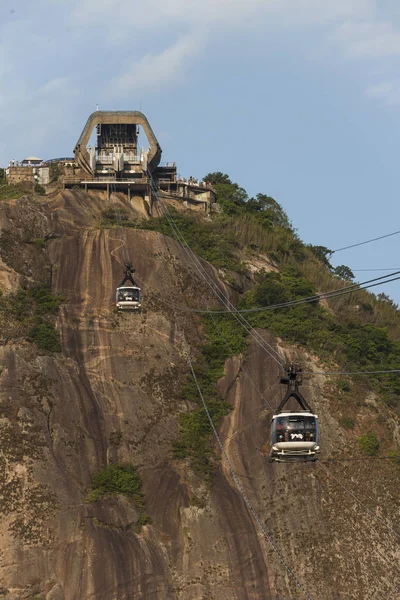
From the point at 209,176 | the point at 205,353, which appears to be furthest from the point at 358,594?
the point at 209,176

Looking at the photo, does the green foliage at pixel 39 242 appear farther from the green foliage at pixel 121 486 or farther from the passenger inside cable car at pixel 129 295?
the green foliage at pixel 121 486

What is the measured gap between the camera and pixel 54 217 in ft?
328

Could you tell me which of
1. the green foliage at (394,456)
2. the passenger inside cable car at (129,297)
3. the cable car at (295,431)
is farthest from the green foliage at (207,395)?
the cable car at (295,431)

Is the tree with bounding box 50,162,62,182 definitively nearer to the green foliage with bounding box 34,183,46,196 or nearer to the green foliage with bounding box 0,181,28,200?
the green foliage with bounding box 34,183,46,196

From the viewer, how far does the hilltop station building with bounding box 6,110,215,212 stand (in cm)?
10925

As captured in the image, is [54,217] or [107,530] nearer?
[107,530]

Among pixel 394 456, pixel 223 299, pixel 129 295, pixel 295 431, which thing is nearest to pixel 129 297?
pixel 129 295

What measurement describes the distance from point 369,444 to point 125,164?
39742 mm

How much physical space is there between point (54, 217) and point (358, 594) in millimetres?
42294

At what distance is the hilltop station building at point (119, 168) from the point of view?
109 metres

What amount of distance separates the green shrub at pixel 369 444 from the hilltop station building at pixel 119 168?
111 ft

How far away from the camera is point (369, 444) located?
277ft

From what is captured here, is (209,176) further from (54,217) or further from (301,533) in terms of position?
(301,533)

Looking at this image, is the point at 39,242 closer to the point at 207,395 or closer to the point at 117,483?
the point at 207,395
